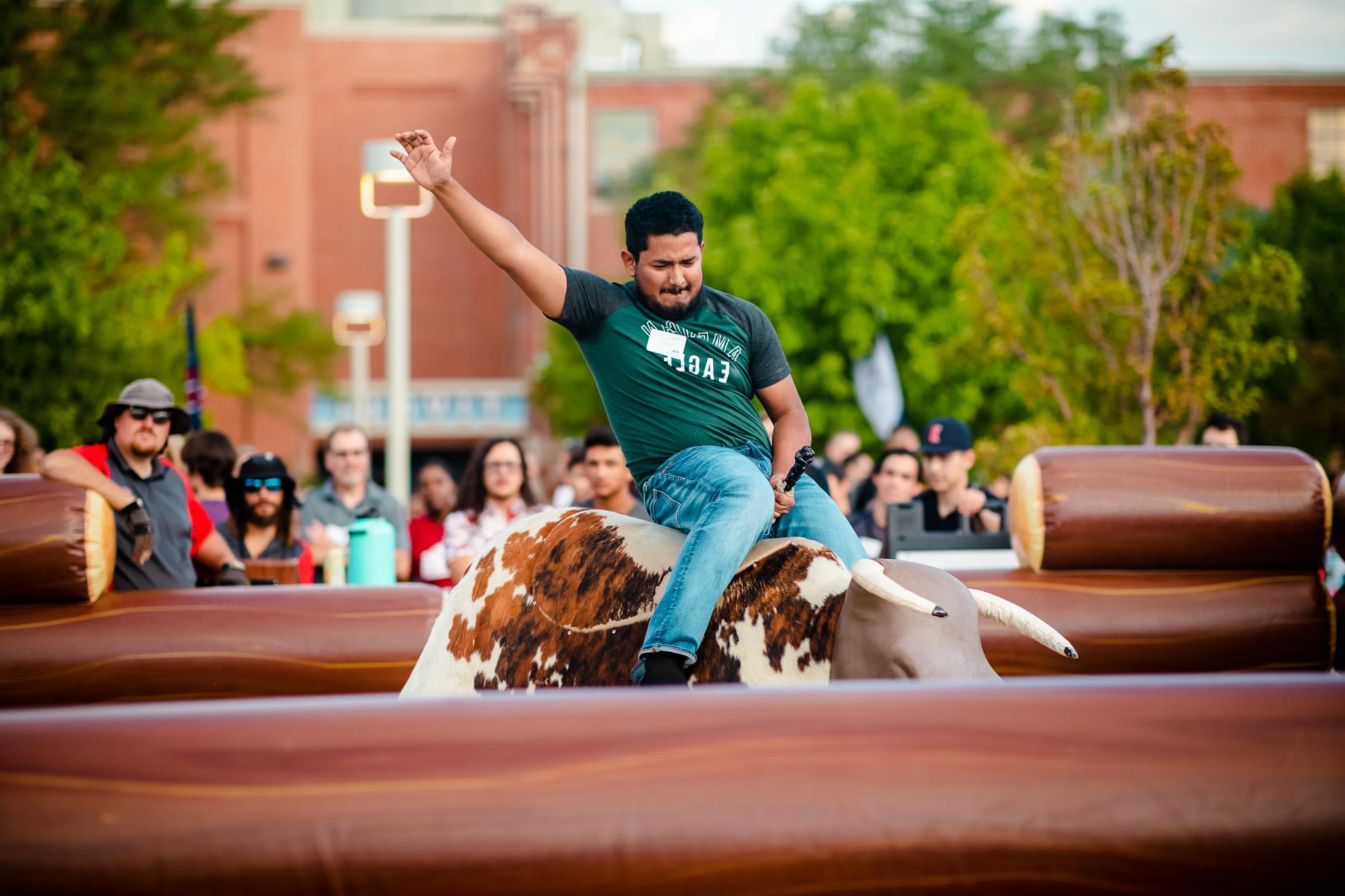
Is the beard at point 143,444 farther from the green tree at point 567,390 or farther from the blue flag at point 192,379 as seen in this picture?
the green tree at point 567,390

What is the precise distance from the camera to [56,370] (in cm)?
1888

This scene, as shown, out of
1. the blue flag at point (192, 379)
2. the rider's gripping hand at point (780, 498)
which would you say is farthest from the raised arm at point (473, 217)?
the blue flag at point (192, 379)

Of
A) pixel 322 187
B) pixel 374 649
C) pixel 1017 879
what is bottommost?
pixel 374 649

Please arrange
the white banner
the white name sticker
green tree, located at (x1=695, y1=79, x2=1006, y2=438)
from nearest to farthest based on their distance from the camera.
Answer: the white name sticker
the white banner
green tree, located at (x1=695, y1=79, x2=1006, y2=438)

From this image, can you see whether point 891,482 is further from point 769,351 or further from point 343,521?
point 769,351

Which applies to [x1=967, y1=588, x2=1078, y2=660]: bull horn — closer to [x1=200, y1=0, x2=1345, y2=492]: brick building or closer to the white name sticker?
the white name sticker

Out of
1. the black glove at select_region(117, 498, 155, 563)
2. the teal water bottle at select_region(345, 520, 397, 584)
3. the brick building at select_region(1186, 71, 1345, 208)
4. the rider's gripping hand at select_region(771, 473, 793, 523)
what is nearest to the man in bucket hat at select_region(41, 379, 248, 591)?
the black glove at select_region(117, 498, 155, 563)

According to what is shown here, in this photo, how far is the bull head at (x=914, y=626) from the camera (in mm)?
2590

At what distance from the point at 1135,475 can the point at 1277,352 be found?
9606 mm

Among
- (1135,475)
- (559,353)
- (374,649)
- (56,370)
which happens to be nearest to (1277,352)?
(1135,475)

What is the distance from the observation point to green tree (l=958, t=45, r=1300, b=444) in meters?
14.0

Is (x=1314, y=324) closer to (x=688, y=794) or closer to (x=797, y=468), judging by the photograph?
(x=797, y=468)

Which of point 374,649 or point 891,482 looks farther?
point 891,482

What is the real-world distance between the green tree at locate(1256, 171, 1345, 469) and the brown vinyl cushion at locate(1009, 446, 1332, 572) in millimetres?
19291
